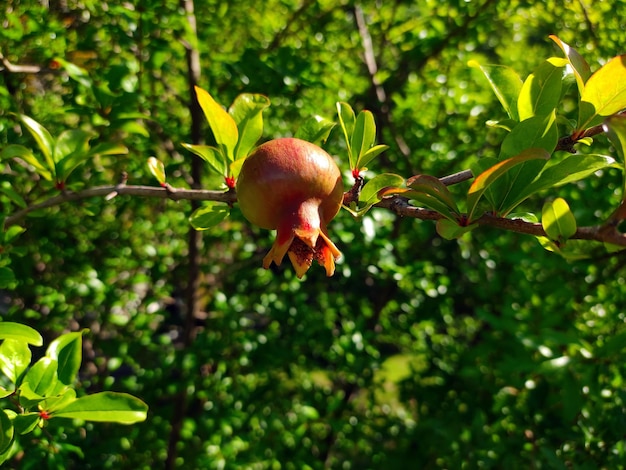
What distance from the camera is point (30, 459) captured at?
101 centimetres

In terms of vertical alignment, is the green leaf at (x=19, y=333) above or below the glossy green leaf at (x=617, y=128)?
below

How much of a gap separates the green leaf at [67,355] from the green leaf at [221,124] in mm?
324

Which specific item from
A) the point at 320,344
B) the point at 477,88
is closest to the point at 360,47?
the point at 477,88

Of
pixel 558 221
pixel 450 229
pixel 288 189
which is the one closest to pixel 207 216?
pixel 288 189

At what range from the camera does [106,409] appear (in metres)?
0.67

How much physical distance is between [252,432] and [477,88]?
128cm

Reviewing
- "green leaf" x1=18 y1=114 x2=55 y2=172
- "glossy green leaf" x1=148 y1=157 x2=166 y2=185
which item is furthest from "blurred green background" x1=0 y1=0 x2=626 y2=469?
"glossy green leaf" x1=148 y1=157 x2=166 y2=185

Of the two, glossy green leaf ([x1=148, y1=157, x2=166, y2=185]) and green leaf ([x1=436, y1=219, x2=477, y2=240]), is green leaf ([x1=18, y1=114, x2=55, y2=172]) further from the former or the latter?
green leaf ([x1=436, y1=219, x2=477, y2=240])

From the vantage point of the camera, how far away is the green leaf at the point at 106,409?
0.65 m

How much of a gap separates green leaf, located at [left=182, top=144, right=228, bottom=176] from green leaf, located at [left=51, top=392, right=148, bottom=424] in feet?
1.06

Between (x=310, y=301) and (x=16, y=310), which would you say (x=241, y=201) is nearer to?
(x=16, y=310)

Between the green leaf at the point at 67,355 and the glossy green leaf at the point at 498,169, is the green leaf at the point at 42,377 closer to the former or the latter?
the green leaf at the point at 67,355

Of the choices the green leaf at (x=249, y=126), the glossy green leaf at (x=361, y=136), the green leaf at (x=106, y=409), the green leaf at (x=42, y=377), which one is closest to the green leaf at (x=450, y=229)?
the glossy green leaf at (x=361, y=136)

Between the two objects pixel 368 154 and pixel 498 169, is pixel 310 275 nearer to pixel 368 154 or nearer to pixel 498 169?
pixel 368 154
